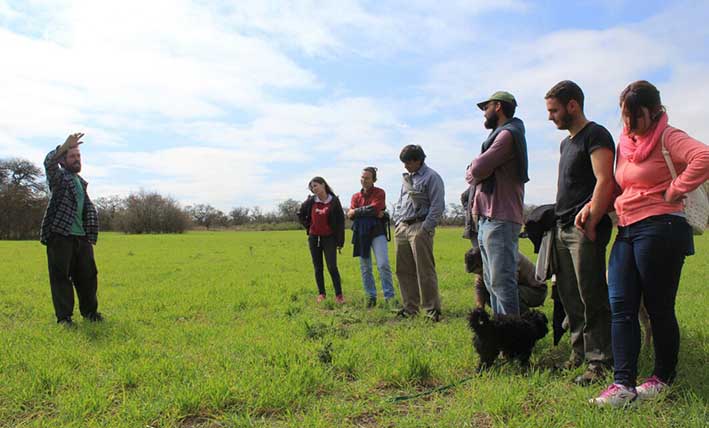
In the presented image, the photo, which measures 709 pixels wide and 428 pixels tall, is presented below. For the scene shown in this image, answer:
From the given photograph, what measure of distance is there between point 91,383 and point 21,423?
60 cm

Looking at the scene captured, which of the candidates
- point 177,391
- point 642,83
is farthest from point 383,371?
point 642,83

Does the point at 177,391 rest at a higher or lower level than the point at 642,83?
lower

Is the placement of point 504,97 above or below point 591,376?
above

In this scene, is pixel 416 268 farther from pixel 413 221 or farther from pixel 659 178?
pixel 659 178

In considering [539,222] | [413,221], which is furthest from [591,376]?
[413,221]

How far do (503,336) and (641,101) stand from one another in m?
1.86

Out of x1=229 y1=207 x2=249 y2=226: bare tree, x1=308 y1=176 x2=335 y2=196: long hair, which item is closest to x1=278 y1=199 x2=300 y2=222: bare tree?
x1=229 y1=207 x2=249 y2=226: bare tree

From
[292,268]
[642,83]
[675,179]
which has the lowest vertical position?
[292,268]

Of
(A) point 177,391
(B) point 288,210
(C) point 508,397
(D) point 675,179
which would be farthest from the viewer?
(B) point 288,210

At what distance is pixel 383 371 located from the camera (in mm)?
3471

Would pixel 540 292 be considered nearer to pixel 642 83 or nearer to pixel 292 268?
pixel 642 83

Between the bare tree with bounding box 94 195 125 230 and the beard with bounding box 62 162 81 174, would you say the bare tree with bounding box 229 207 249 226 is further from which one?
the beard with bounding box 62 162 81 174

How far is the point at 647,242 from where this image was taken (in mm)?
2742

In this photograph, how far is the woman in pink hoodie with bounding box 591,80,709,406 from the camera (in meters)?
2.71
